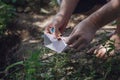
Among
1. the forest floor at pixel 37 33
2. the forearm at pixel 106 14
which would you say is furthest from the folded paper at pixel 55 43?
the forest floor at pixel 37 33

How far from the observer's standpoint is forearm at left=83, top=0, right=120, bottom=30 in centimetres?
183

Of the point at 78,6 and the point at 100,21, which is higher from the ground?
the point at 78,6

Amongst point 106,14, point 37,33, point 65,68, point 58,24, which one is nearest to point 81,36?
point 106,14

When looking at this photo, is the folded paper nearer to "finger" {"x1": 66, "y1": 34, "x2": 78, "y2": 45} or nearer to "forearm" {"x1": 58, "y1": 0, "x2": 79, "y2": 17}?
"finger" {"x1": 66, "y1": 34, "x2": 78, "y2": 45}

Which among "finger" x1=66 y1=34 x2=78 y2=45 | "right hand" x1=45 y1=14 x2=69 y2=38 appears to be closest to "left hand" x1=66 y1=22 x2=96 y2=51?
"finger" x1=66 y1=34 x2=78 y2=45

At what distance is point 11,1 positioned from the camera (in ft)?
11.0

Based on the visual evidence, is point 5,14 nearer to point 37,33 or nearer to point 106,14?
point 37,33

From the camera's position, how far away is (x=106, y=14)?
1.85m

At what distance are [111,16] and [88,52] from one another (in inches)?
25.7

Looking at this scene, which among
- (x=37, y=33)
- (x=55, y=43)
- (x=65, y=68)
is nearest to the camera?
(x=55, y=43)

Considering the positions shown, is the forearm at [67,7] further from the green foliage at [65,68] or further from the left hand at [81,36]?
the left hand at [81,36]

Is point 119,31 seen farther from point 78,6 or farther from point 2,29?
point 2,29

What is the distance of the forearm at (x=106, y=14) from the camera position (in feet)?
6.01

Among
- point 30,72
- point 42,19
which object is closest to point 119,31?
point 30,72
